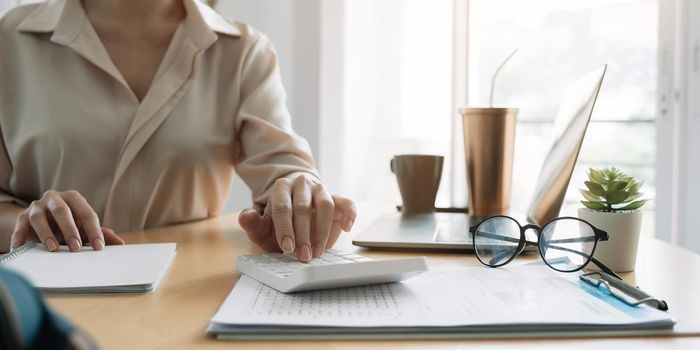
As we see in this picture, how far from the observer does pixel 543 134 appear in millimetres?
2893

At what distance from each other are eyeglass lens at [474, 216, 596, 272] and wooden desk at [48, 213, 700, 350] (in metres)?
0.03

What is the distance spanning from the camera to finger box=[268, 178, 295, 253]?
721 mm

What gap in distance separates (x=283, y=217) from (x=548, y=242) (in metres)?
0.31

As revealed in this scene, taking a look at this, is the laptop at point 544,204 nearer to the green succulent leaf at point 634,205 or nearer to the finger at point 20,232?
the green succulent leaf at point 634,205

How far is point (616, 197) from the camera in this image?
730 mm

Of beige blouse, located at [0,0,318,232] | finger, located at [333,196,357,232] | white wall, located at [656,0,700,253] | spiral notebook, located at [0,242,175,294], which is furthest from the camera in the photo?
white wall, located at [656,0,700,253]

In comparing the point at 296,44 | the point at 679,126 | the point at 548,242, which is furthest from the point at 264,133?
the point at 679,126

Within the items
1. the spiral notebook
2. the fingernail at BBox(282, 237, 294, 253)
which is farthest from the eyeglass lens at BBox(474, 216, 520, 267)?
the spiral notebook

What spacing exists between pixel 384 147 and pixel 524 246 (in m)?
2.28

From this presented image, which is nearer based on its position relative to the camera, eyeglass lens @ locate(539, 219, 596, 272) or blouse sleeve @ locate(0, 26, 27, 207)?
eyeglass lens @ locate(539, 219, 596, 272)

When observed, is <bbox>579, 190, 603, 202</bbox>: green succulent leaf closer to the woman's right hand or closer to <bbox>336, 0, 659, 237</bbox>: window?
the woman's right hand

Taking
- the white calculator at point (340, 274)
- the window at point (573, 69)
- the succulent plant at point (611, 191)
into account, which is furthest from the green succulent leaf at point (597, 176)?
the window at point (573, 69)

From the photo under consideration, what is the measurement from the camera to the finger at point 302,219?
0.71 meters

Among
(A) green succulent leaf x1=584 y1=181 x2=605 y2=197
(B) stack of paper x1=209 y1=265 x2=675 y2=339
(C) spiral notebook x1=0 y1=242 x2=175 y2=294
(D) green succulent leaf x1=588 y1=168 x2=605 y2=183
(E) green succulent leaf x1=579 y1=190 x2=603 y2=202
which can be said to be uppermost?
(D) green succulent leaf x1=588 y1=168 x2=605 y2=183
